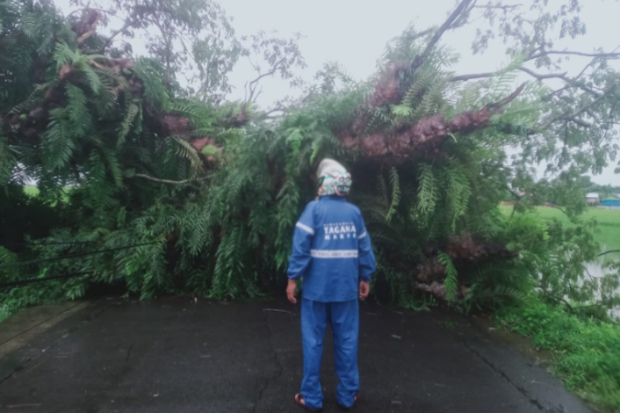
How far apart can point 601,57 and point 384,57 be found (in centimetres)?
328

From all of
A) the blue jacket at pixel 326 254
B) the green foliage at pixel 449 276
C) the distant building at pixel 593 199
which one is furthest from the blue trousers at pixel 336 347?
the distant building at pixel 593 199

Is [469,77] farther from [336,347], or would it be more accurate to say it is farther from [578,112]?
[336,347]

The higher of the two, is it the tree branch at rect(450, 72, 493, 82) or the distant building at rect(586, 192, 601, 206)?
the tree branch at rect(450, 72, 493, 82)

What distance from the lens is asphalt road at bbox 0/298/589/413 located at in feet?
11.2

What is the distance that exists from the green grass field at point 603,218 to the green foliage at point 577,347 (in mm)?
1159

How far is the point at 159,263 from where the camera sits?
601cm

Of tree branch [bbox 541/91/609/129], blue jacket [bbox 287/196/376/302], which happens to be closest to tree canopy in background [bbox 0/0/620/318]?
tree branch [bbox 541/91/609/129]

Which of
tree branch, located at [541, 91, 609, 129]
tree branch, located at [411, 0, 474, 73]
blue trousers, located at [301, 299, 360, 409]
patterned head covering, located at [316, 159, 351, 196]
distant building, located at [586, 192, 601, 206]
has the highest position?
tree branch, located at [411, 0, 474, 73]

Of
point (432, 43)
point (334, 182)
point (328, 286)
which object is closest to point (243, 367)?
point (328, 286)

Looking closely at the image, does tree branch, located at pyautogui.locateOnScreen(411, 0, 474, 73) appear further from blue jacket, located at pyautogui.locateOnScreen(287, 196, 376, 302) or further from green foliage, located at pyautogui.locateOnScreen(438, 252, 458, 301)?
blue jacket, located at pyautogui.locateOnScreen(287, 196, 376, 302)

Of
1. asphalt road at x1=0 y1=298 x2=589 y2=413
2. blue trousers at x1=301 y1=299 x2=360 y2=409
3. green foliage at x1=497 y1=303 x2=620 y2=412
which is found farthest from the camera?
green foliage at x1=497 y1=303 x2=620 y2=412

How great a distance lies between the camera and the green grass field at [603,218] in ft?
20.6

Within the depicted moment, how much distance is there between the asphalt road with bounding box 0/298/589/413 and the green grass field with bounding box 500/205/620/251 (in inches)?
78.6

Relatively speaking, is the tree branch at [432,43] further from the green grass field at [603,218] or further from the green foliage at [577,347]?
the green foliage at [577,347]
